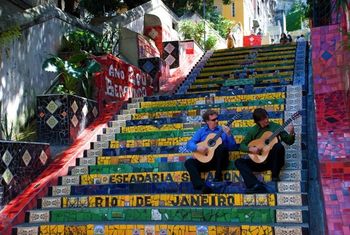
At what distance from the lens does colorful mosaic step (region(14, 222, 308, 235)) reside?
5.03 metres

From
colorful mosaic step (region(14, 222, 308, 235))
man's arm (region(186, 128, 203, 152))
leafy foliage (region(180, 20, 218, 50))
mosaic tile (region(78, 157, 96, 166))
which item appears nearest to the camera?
colorful mosaic step (region(14, 222, 308, 235))

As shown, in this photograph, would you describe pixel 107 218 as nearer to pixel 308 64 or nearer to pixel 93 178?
pixel 93 178

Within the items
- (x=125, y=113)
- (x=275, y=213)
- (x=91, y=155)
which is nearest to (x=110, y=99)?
(x=125, y=113)

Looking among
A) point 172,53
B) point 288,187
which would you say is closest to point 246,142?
point 288,187

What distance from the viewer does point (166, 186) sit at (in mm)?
6410

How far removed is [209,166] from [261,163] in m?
0.62

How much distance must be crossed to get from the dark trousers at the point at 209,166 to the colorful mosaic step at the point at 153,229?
74cm

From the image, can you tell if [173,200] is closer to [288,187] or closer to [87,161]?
[288,187]

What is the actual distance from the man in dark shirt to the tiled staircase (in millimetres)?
124

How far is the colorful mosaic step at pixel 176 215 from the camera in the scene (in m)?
5.34

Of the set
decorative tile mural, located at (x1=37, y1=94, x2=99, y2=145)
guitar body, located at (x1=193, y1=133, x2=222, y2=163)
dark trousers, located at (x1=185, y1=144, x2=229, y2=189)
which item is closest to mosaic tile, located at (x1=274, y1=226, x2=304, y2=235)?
dark trousers, located at (x1=185, y1=144, x2=229, y2=189)

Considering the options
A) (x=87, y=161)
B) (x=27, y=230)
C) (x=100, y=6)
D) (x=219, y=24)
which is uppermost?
(x=219, y=24)

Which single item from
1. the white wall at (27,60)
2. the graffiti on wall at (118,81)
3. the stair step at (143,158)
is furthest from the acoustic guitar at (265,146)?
the white wall at (27,60)

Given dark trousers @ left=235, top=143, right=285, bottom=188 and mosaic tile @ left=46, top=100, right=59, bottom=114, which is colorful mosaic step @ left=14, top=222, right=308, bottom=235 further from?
mosaic tile @ left=46, top=100, right=59, bottom=114
